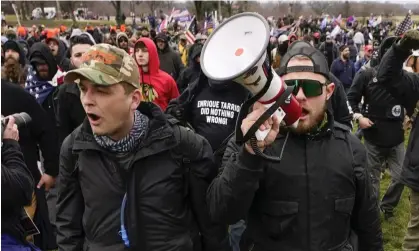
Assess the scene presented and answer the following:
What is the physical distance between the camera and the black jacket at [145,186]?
213 centimetres

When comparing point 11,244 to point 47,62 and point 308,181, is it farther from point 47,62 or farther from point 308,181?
point 47,62

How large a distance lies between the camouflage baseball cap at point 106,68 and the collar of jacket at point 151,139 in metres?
0.21

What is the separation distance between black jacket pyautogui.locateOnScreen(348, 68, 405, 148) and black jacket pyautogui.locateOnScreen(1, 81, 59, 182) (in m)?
3.20

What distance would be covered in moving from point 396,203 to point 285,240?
370cm

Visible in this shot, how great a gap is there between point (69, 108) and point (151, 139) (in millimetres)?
2602

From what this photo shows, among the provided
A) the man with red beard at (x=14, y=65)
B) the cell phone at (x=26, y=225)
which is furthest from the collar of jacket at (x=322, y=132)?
the man with red beard at (x=14, y=65)

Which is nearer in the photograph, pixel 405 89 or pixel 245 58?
pixel 245 58

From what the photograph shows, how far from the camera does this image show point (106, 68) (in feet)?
6.75

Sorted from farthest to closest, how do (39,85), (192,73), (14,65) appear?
(192,73) → (39,85) → (14,65)

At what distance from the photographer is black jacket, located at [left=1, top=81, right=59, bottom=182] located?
361 centimetres

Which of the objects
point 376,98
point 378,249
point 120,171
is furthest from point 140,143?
point 376,98

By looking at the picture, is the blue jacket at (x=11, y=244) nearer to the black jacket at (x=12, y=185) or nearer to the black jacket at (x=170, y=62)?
the black jacket at (x=12, y=185)

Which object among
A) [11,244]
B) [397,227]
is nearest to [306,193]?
[11,244]

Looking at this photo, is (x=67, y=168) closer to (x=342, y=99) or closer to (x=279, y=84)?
(x=279, y=84)
